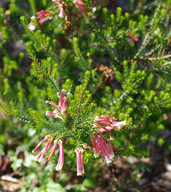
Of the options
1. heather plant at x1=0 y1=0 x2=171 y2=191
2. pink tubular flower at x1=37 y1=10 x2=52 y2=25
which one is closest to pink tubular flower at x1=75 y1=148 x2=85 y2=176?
heather plant at x1=0 y1=0 x2=171 y2=191

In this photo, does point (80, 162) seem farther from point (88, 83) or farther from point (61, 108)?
point (88, 83)

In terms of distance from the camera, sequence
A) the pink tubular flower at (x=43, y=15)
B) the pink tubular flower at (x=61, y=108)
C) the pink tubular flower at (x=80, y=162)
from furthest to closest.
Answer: the pink tubular flower at (x=43, y=15), the pink tubular flower at (x=61, y=108), the pink tubular flower at (x=80, y=162)

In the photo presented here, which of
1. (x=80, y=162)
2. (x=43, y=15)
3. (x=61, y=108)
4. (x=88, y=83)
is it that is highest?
(x=43, y=15)

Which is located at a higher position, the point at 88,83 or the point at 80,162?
the point at 88,83

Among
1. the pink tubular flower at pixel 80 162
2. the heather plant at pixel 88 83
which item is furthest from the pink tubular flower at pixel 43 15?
the pink tubular flower at pixel 80 162

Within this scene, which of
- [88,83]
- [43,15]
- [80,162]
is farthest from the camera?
[43,15]

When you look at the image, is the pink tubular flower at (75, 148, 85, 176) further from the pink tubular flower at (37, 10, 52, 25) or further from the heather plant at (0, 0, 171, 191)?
the pink tubular flower at (37, 10, 52, 25)

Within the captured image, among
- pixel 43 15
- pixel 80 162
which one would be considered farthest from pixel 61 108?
pixel 43 15

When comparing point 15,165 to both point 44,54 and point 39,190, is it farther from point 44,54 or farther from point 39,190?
point 44,54

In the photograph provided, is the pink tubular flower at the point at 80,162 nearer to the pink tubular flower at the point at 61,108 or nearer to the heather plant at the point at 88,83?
the heather plant at the point at 88,83
